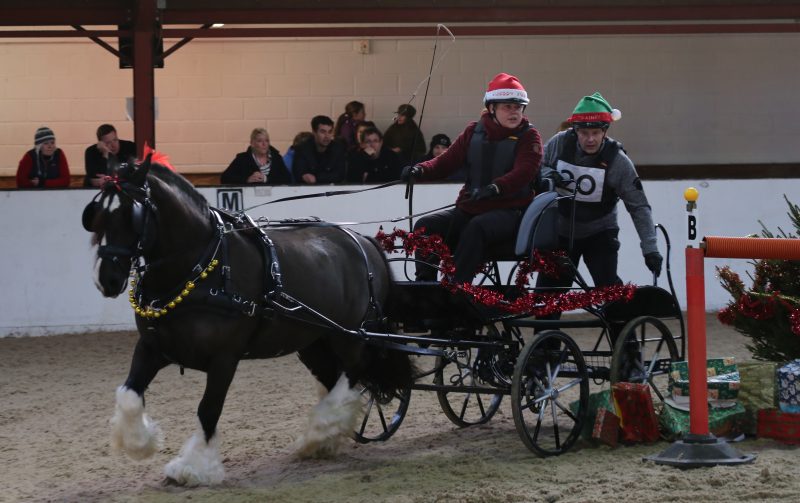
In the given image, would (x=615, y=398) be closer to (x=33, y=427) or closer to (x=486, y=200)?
(x=486, y=200)

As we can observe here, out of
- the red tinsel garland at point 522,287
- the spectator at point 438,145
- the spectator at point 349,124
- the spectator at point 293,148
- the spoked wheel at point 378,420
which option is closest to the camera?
the red tinsel garland at point 522,287

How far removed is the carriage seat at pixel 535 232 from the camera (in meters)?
5.99

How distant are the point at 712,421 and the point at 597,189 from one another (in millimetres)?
1375

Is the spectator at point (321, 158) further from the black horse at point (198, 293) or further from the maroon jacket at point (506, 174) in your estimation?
the black horse at point (198, 293)

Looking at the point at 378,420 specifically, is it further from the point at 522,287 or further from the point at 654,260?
the point at 654,260

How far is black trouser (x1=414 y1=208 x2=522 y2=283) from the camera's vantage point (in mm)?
5988

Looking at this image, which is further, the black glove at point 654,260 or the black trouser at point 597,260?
the black trouser at point 597,260

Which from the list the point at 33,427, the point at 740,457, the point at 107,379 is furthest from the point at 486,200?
the point at 107,379

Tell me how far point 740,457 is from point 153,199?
2.80 m

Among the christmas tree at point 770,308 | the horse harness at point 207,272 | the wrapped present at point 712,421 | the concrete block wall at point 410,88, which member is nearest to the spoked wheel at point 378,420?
the horse harness at point 207,272

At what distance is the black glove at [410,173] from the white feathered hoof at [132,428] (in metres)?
1.78

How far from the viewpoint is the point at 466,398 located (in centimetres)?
677

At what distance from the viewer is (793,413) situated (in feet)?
19.2

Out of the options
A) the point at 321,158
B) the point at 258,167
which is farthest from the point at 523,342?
the point at 321,158
